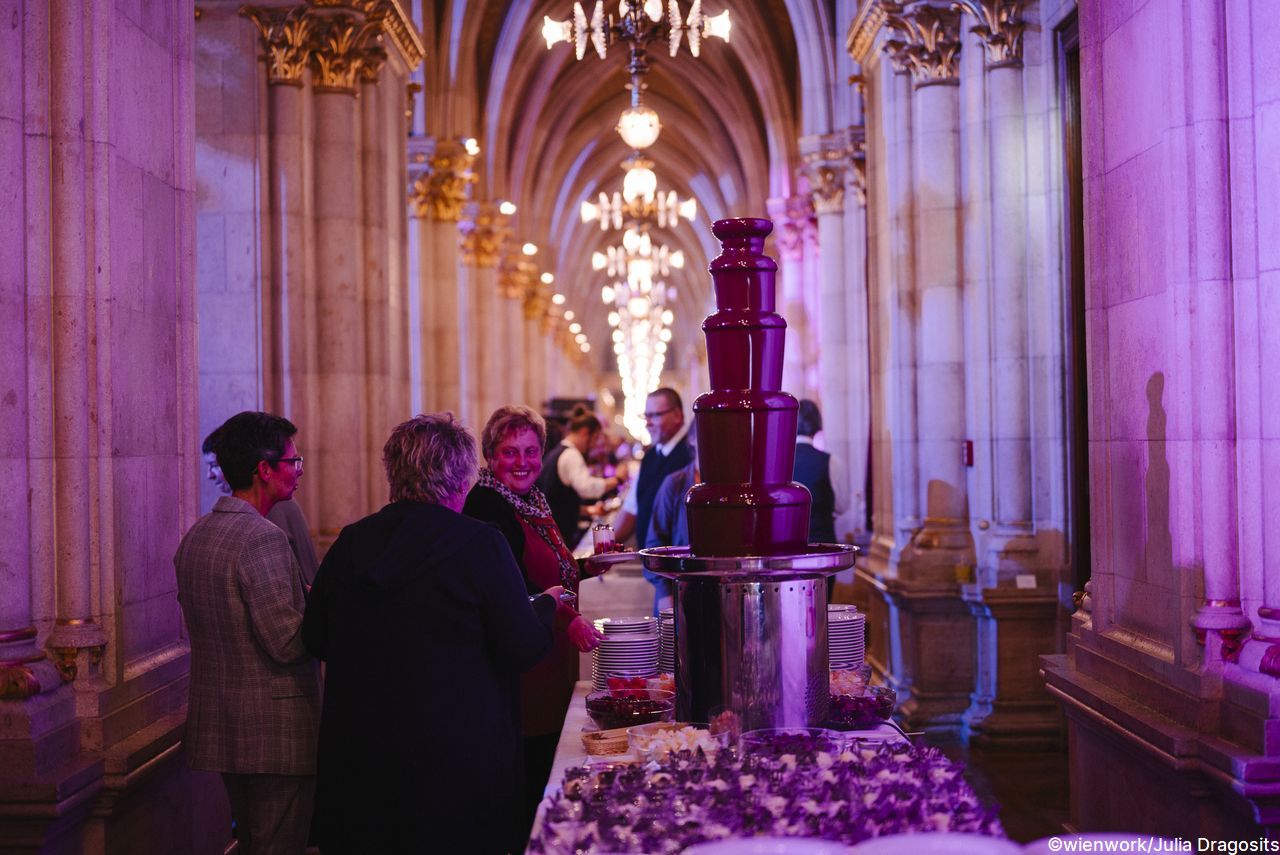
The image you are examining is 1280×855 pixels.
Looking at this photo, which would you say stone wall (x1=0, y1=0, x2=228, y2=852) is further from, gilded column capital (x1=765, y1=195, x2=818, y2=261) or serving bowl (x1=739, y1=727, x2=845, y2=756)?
gilded column capital (x1=765, y1=195, x2=818, y2=261)

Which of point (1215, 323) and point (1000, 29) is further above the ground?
point (1000, 29)

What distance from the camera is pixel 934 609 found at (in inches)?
324

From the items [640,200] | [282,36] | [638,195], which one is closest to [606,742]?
[282,36]

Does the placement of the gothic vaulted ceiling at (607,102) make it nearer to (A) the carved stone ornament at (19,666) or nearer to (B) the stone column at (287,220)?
(B) the stone column at (287,220)

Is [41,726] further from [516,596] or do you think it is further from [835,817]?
[835,817]

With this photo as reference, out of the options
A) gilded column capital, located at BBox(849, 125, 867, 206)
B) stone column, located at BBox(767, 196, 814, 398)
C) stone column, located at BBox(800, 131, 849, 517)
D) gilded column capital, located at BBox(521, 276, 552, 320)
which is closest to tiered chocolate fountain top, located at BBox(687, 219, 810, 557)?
gilded column capital, located at BBox(849, 125, 867, 206)

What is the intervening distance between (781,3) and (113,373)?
648 inches

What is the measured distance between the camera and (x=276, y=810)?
3.78m

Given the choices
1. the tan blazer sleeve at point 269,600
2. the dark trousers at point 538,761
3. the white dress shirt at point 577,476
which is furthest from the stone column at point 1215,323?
the white dress shirt at point 577,476

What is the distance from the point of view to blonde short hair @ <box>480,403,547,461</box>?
4562mm

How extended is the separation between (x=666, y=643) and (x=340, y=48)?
5696mm

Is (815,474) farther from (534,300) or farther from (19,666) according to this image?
(534,300)

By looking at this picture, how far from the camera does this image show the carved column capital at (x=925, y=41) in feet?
27.5

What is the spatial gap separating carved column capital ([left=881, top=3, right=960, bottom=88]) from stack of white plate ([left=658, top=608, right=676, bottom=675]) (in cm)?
560
